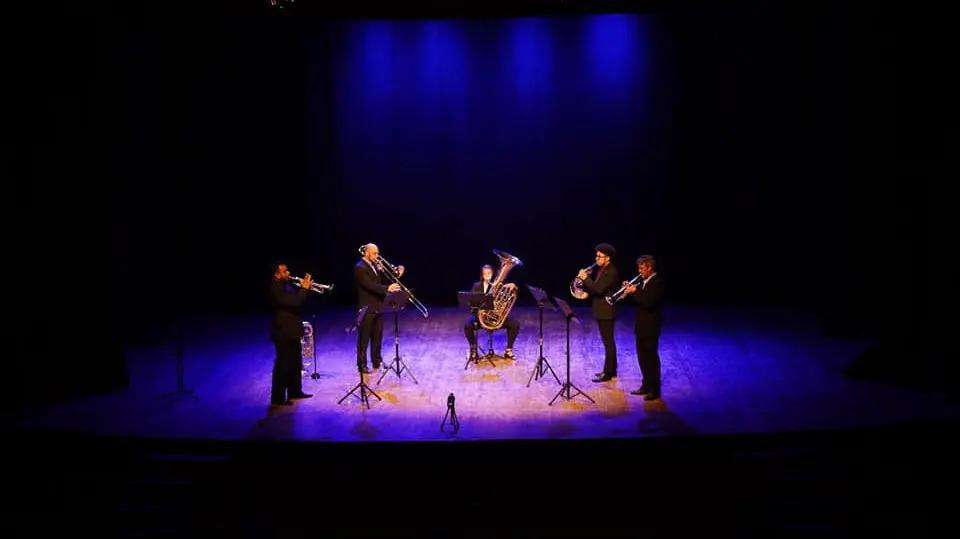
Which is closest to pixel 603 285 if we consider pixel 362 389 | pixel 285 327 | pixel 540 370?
pixel 540 370

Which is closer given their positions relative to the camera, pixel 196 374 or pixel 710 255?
pixel 196 374

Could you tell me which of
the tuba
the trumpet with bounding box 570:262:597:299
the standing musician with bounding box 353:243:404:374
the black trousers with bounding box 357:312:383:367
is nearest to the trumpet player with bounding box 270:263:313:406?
the black trousers with bounding box 357:312:383:367

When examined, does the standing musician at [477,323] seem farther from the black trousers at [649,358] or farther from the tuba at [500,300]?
the black trousers at [649,358]

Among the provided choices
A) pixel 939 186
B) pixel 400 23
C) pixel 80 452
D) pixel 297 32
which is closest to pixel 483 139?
pixel 400 23

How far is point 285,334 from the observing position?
9.47 metres

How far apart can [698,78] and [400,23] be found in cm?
446

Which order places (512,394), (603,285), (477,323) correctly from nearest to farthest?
(512,394) < (603,285) < (477,323)

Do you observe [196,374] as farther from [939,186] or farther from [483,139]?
[939,186]

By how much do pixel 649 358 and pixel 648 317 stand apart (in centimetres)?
45

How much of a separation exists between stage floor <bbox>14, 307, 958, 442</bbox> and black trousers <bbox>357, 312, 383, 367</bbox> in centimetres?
36

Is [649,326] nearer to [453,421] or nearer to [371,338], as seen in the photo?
[453,421]

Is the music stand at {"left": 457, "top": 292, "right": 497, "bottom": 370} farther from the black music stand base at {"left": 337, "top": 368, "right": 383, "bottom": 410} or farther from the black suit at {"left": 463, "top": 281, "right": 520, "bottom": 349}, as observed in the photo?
the black music stand base at {"left": 337, "top": 368, "right": 383, "bottom": 410}

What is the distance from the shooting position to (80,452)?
9008 millimetres

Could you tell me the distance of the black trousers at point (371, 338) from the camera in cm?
1025
